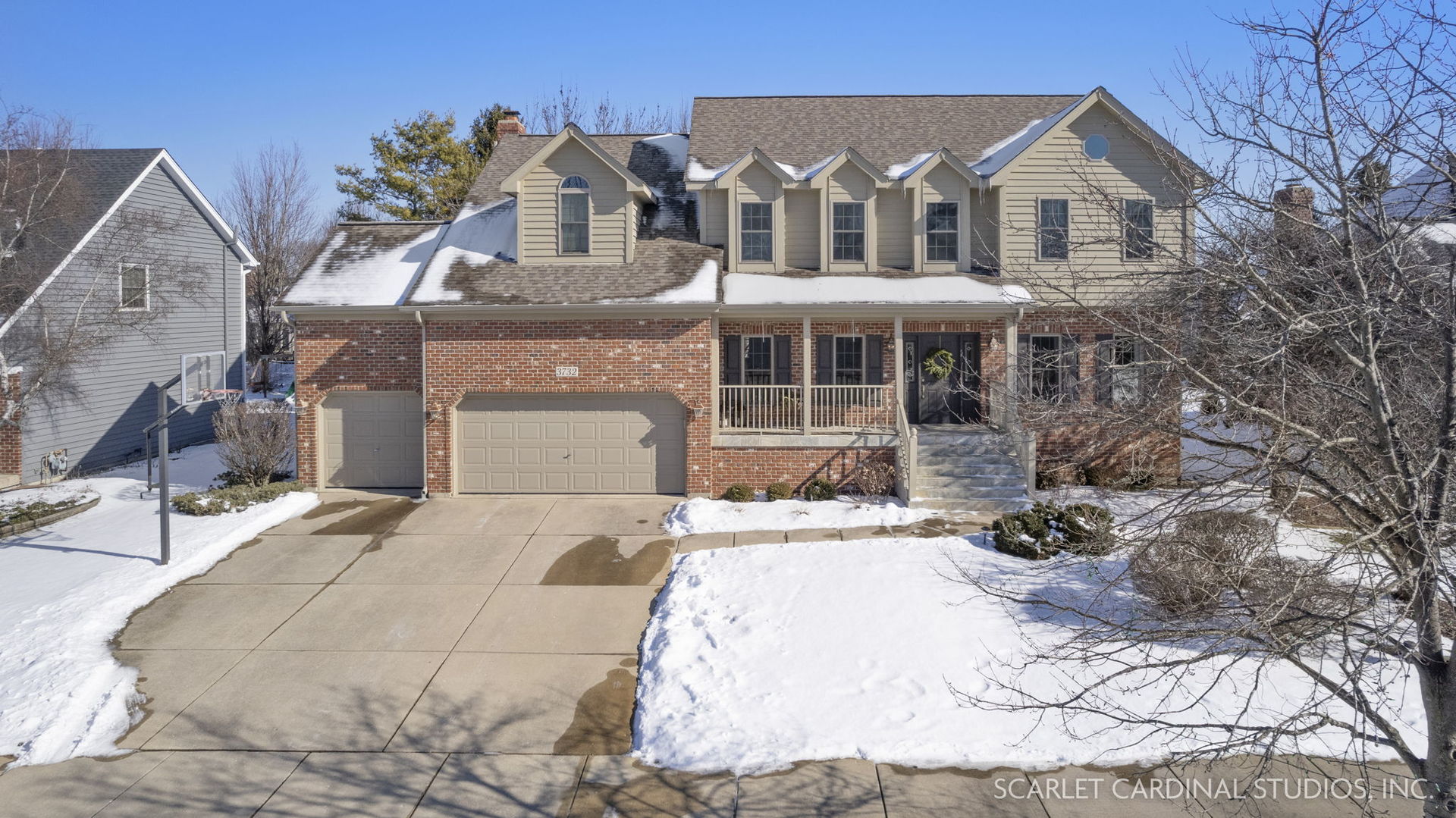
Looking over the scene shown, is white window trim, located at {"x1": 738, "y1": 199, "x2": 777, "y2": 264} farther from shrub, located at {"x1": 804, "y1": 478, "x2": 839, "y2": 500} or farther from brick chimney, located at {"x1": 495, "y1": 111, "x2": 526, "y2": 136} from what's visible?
brick chimney, located at {"x1": 495, "y1": 111, "x2": 526, "y2": 136}

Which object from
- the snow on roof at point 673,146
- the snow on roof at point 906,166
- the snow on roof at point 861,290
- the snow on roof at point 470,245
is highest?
the snow on roof at point 673,146

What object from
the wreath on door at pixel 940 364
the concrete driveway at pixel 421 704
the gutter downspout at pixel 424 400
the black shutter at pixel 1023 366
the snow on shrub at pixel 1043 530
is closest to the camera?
the concrete driveway at pixel 421 704

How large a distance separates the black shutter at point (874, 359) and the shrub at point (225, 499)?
1101 cm

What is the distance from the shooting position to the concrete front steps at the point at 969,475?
1455cm

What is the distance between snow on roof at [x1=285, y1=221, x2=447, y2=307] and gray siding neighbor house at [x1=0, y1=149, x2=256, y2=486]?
2.20m

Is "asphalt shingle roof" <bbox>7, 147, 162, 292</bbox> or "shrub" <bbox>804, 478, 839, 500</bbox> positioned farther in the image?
"asphalt shingle roof" <bbox>7, 147, 162, 292</bbox>

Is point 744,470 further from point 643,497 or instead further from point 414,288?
point 414,288

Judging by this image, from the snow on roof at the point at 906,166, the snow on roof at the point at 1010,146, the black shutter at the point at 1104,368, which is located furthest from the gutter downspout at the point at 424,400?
the black shutter at the point at 1104,368

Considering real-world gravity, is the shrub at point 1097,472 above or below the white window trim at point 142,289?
below

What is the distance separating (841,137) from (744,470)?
8.30 m

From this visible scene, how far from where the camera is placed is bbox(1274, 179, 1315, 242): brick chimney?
16.1ft

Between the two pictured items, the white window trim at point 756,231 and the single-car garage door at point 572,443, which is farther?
the white window trim at point 756,231

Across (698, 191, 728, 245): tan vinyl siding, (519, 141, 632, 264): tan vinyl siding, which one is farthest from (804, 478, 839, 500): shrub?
(519, 141, 632, 264): tan vinyl siding

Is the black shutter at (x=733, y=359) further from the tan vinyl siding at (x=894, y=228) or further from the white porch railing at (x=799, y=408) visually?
the tan vinyl siding at (x=894, y=228)
